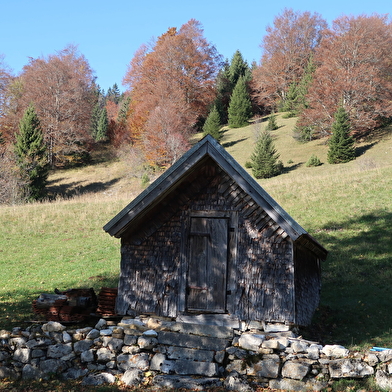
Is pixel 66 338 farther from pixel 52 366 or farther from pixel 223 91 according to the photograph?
pixel 223 91

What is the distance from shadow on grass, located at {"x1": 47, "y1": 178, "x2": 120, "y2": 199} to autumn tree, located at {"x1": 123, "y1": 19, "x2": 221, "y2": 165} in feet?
22.2

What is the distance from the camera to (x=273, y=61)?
64.6 m

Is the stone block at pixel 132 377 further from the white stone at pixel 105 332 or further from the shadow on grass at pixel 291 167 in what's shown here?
the shadow on grass at pixel 291 167

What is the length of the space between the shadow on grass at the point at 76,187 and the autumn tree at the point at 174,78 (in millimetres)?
6757

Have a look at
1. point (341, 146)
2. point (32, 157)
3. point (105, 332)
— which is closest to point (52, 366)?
point (105, 332)

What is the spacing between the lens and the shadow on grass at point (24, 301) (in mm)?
10781

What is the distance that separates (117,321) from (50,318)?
1.63 metres

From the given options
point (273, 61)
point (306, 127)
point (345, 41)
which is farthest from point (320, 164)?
point (273, 61)

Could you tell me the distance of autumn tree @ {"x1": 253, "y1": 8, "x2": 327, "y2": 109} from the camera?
64.4 metres

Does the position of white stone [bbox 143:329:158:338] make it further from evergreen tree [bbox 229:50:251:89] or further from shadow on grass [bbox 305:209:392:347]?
evergreen tree [bbox 229:50:251:89]

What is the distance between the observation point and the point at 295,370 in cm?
824

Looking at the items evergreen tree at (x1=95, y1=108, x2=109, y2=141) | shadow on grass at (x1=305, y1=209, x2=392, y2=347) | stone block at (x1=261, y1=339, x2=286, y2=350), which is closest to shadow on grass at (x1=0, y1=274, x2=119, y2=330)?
stone block at (x1=261, y1=339, x2=286, y2=350)

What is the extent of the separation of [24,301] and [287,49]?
60.4 metres

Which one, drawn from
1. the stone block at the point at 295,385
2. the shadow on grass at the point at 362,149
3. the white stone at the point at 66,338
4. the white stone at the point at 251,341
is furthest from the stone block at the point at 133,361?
the shadow on grass at the point at 362,149
